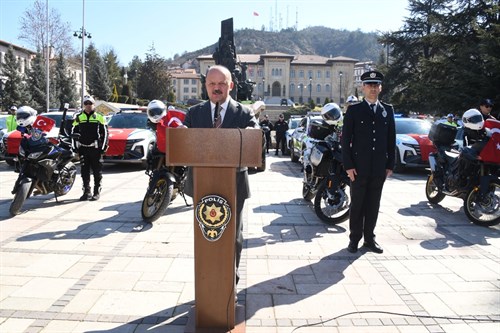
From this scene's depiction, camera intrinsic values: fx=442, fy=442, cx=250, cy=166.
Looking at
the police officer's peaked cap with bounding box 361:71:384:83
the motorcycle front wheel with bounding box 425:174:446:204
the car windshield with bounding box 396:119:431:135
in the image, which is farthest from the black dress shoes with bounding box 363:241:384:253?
the car windshield with bounding box 396:119:431:135

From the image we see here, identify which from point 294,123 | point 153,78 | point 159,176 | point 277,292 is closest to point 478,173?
point 277,292

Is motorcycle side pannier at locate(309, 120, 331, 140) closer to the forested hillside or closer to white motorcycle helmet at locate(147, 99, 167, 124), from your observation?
white motorcycle helmet at locate(147, 99, 167, 124)

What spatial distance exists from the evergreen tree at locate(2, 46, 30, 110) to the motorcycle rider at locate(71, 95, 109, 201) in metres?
34.8

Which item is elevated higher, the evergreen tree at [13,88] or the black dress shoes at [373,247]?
the evergreen tree at [13,88]

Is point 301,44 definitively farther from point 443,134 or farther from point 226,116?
point 226,116

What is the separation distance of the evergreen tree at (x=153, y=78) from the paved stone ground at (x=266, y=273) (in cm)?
4866

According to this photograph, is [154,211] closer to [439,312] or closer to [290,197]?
[290,197]

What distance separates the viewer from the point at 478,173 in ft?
21.7

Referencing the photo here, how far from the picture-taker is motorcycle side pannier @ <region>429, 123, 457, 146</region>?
7.41m

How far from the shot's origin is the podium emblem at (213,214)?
2.85 m

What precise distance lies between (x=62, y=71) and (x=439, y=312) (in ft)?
154

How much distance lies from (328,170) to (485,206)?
2279mm

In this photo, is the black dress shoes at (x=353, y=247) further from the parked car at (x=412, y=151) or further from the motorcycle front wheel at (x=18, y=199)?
the parked car at (x=412, y=151)

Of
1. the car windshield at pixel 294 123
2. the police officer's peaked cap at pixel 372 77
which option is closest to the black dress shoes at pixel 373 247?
the police officer's peaked cap at pixel 372 77
